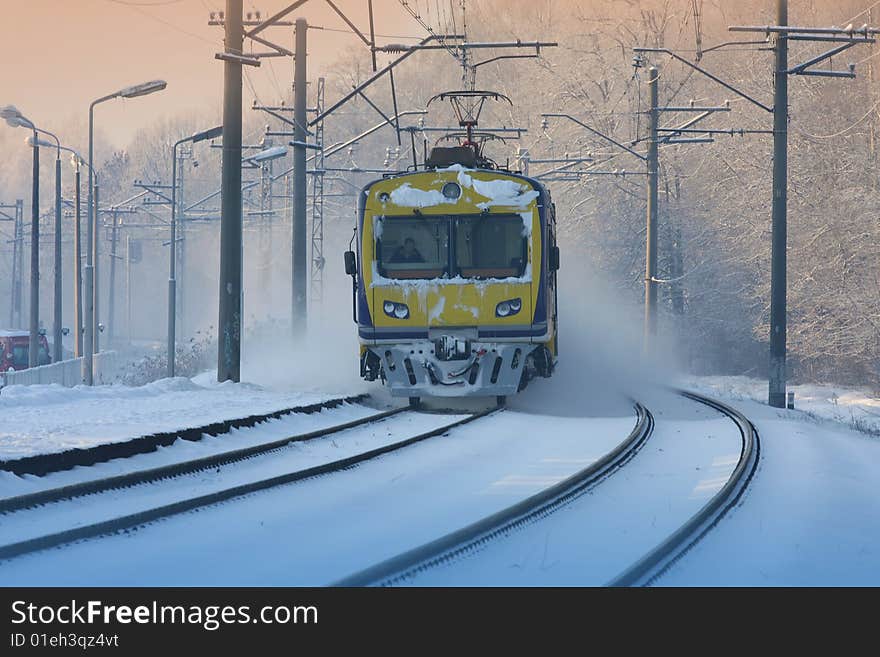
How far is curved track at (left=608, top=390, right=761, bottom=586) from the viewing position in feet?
21.6

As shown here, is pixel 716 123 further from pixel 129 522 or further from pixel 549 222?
pixel 129 522

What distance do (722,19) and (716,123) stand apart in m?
14.4

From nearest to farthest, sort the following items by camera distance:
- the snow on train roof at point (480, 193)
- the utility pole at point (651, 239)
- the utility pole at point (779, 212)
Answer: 1. the snow on train roof at point (480, 193)
2. the utility pole at point (779, 212)
3. the utility pole at point (651, 239)

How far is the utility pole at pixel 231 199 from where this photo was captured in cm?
1886

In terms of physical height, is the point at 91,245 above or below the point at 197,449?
above

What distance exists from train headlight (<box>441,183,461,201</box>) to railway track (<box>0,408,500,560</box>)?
4905 mm

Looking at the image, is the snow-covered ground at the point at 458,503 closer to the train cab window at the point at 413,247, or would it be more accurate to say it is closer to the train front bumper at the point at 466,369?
the train front bumper at the point at 466,369

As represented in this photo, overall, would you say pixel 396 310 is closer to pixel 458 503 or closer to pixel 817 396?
pixel 458 503

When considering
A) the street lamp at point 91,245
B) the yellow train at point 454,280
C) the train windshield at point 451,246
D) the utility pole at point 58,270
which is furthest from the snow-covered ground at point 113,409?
the utility pole at point 58,270

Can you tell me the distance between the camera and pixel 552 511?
8.88 metres

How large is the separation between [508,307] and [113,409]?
16.8ft

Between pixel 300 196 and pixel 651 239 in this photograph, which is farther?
pixel 651 239

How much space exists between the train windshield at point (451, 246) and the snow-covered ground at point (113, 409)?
2175 mm

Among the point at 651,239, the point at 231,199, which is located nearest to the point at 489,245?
the point at 231,199
